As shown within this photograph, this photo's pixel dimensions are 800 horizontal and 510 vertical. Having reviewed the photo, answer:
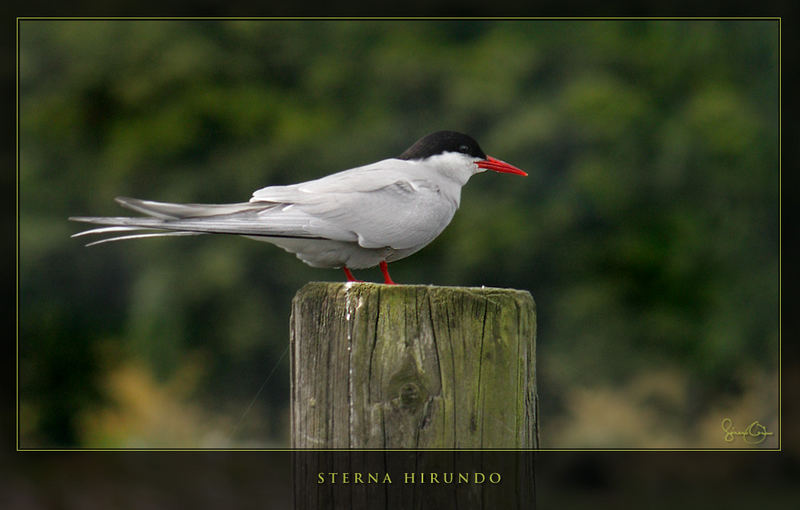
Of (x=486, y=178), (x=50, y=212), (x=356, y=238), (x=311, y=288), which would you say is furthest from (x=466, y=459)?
(x=50, y=212)

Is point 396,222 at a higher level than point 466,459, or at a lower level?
higher

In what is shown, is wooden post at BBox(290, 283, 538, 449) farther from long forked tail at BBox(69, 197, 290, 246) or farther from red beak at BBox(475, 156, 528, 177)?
red beak at BBox(475, 156, 528, 177)

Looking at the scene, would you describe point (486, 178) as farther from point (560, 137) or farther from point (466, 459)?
point (466, 459)

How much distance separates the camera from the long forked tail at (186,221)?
3229mm

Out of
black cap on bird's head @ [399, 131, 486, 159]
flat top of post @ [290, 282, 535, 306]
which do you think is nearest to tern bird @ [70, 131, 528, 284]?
black cap on bird's head @ [399, 131, 486, 159]

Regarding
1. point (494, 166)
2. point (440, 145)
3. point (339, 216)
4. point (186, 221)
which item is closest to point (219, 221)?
point (186, 221)

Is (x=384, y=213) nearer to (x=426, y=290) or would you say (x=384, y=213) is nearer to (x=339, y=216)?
(x=339, y=216)

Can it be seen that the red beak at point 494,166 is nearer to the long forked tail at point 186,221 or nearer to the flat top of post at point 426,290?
the long forked tail at point 186,221

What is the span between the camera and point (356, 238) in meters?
3.90

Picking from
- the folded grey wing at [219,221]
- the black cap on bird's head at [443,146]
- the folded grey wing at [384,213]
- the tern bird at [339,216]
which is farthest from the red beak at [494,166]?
the folded grey wing at [219,221]

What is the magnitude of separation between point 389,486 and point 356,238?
1.39 meters

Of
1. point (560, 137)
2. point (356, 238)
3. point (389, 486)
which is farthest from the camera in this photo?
point (560, 137)

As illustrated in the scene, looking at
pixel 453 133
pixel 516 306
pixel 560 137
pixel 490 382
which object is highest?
pixel 560 137

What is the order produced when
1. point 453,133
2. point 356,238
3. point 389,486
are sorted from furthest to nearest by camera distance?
1. point 453,133
2. point 356,238
3. point 389,486
